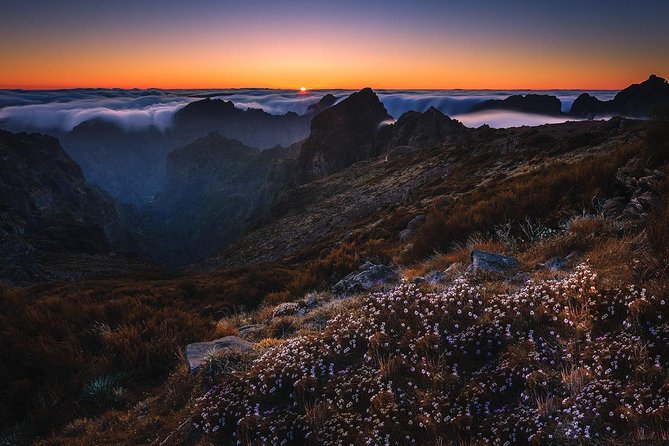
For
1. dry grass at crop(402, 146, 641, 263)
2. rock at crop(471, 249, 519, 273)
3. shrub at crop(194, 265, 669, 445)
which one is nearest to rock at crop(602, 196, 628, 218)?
dry grass at crop(402, 146, 641, 263)

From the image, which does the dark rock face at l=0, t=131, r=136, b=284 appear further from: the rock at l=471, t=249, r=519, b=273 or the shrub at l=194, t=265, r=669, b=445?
the rock at l=471, t=249, r=519, b=273

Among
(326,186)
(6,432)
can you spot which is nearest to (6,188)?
(326,186)

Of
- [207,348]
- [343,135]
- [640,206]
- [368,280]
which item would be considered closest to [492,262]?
[368,280]

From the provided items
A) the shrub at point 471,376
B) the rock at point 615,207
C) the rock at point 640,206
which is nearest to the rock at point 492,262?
the shrub at point 471,376

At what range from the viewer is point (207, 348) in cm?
656

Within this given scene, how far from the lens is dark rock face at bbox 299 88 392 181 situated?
542 feet

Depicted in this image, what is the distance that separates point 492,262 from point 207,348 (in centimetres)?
523

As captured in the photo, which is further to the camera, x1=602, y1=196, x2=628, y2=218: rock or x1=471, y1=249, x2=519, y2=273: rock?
x1=602, y1=196, x2=628, y2=218: rock

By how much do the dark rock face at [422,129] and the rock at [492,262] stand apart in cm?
10453

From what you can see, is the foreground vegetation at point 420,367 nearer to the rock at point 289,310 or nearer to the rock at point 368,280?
the rock at point 368,280

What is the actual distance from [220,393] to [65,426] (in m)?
2.71

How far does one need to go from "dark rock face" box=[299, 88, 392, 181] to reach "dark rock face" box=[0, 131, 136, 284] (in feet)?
301

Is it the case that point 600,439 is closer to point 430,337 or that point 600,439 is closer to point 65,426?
point 430,337

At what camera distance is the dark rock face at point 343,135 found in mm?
165250
